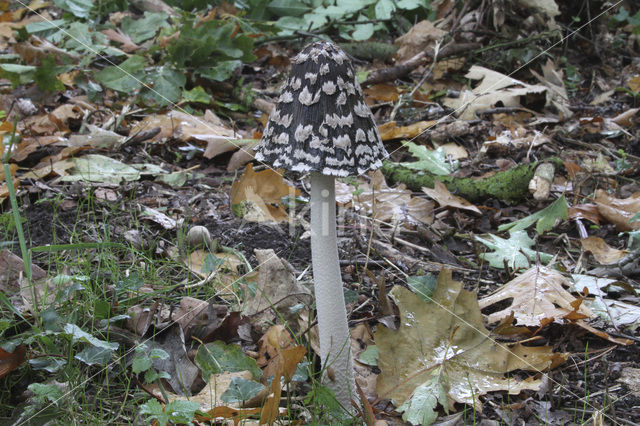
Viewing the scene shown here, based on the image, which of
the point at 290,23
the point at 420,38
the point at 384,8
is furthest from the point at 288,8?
the point at 420,38

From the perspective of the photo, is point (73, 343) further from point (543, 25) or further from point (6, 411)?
point (543, 25)

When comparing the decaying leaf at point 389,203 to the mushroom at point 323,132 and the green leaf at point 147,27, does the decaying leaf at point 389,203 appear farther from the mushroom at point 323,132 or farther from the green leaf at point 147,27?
the green leaf at point 147,27

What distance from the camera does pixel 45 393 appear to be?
78.0 inches

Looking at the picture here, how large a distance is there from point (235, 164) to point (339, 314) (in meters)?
2.30

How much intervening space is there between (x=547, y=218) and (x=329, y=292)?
Result: 1961 mm

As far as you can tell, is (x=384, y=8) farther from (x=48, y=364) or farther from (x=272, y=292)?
(x=48, y=364)

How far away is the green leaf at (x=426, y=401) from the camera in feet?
7.38

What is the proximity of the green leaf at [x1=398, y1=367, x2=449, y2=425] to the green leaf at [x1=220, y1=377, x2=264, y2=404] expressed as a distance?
2.03ft

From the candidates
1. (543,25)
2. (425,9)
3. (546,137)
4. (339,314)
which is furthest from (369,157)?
(425,9)

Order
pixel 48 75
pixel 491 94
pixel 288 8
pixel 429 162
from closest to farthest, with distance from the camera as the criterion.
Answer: pixel 429 162 → pixel 48 75 → pixel 491 94 → pixel 288 8

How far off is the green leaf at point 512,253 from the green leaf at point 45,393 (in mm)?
2277

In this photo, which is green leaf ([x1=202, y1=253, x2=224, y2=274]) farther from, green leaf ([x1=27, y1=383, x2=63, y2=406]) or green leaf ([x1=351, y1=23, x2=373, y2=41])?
green leaf ([x1=351, y1=23, x2=373, y2=41])

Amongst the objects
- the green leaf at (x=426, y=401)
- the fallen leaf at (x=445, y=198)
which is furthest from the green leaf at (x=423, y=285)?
the fallen leaf at (x=445, y=198)

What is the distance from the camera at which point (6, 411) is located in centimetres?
213
